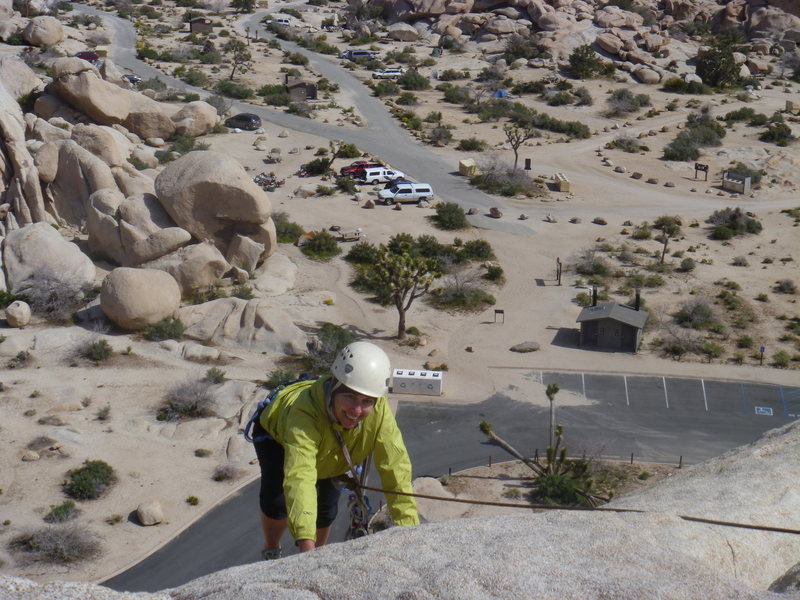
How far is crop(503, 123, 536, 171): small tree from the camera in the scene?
6253cm

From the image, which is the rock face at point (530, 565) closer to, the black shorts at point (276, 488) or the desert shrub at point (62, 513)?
the black shorts at point (276, 488)

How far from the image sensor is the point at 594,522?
24.8 ft

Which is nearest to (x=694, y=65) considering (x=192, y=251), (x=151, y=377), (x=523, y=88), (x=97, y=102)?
(x=523, y=88)

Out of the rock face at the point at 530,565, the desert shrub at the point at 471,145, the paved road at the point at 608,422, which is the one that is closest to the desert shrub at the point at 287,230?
the paved road at the point at 608,422

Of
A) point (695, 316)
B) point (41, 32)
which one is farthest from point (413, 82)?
point (695, 316)

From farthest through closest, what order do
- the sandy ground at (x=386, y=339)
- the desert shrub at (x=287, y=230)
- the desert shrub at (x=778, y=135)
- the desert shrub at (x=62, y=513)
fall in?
the desert shrub at (x=778, y=135) → the desert shrub at (x=287, y=230) → the sandy ground at (x=386, y=339) → the desert shrub at (x=62, y=513)

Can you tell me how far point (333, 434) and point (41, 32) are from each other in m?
80.1

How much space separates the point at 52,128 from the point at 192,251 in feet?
53.2

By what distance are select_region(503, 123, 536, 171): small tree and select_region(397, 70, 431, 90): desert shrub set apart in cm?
1324

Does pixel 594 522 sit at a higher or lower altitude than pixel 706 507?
higher

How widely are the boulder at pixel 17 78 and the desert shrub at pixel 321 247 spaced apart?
25350 mm

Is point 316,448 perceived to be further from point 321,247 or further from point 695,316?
point 321,247

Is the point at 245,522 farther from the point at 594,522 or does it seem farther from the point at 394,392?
the point at 594,522

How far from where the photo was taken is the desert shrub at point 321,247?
45.4 m
